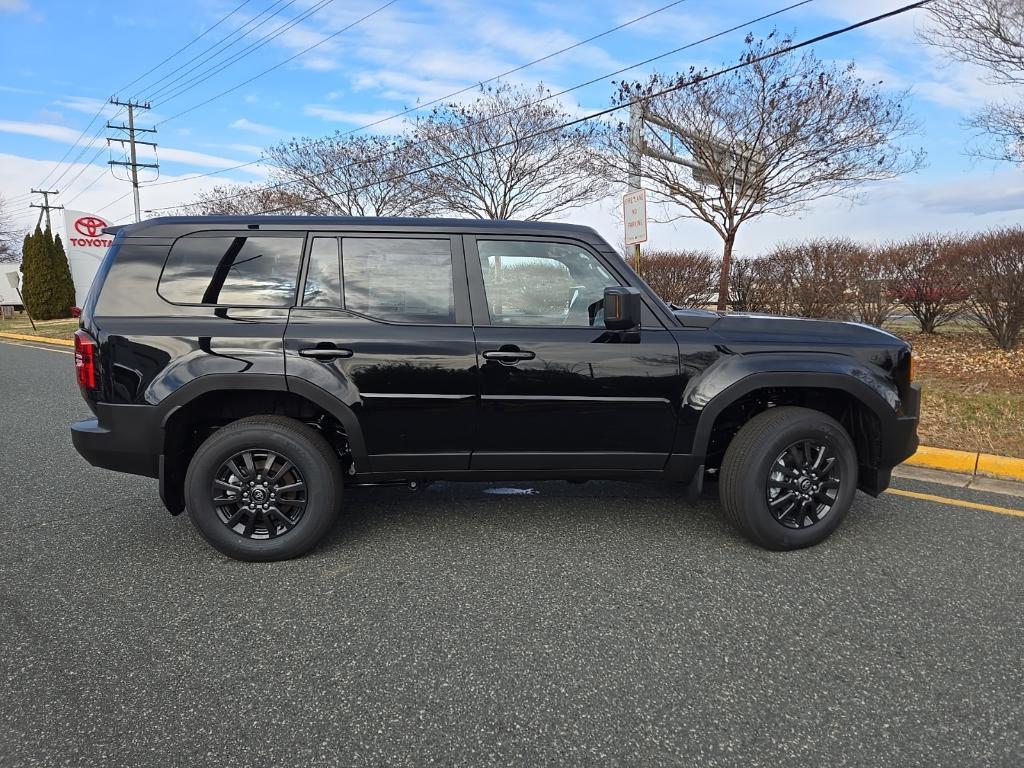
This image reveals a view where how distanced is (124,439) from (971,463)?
5692mm

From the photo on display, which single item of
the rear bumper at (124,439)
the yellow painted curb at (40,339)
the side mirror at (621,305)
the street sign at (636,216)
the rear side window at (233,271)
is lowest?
the yellow painted curb at (40,339)

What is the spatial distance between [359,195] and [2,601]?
2117 centimetres

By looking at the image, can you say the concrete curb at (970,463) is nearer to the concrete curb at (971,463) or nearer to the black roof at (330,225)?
the concrete curb at (971,463)

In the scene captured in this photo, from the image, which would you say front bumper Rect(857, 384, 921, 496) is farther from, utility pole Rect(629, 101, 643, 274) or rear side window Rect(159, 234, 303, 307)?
utility pole Rect(629, 101, 643, 274)

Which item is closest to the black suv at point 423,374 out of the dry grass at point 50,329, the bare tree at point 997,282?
the bare tree at point 997,282

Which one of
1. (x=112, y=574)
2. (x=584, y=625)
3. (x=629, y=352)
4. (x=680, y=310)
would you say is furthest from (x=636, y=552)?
(x=112, y=574)

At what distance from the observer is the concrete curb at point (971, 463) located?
473 cm

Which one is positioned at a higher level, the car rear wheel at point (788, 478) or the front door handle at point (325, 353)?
the front door handle at point (325, 353)

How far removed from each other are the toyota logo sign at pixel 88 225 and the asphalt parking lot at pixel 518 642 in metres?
28.4

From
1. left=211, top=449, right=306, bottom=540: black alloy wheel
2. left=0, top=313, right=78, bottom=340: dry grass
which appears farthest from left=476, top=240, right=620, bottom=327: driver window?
left=0, top=313, right=78, bottom=340: dry grass

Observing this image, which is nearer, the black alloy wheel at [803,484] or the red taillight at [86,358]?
the red taillight at [86,358]

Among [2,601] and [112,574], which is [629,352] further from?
[2,601]

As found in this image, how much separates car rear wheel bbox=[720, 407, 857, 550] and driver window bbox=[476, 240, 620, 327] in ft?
3.46

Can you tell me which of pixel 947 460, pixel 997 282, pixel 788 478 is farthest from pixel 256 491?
pixel 997 282
